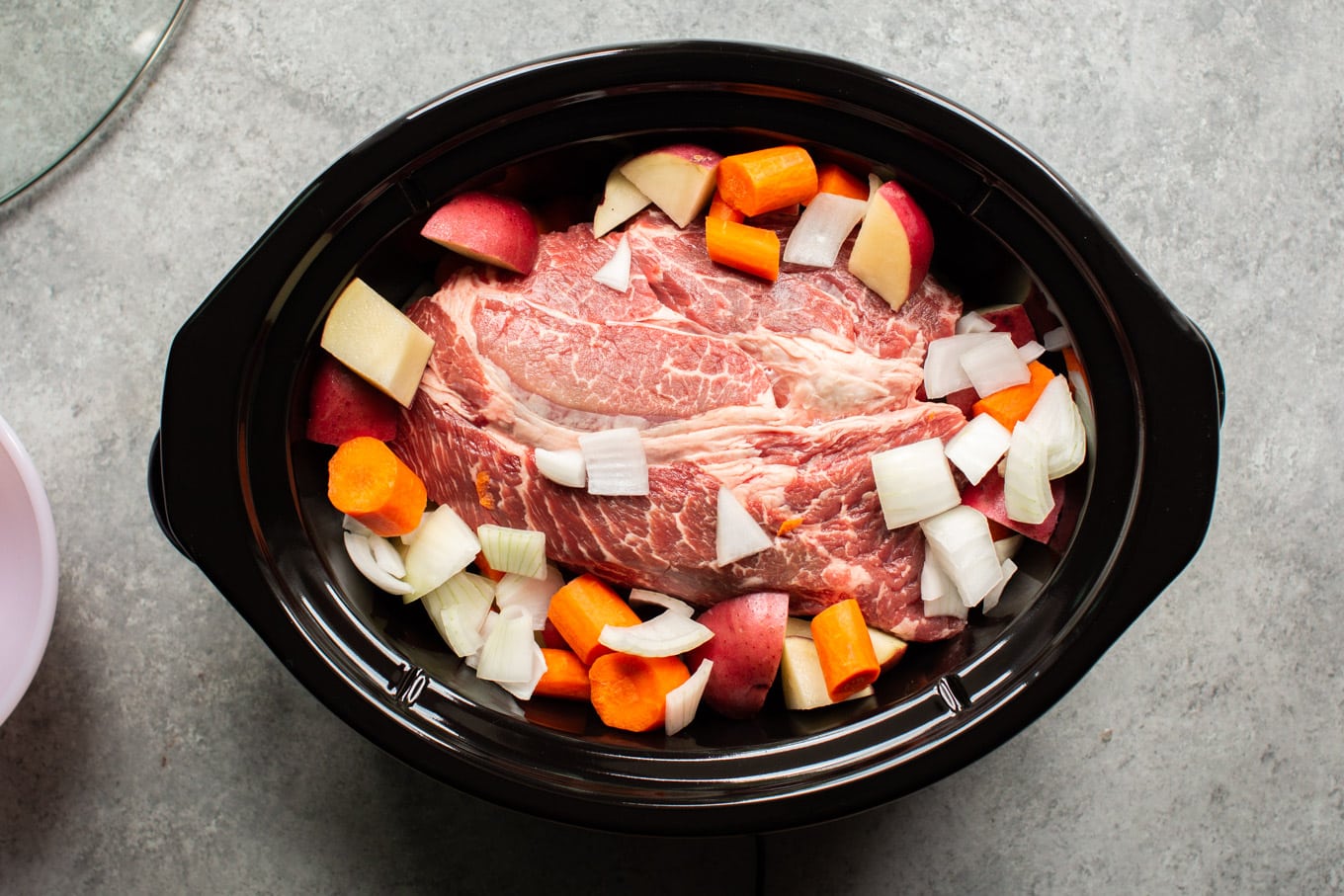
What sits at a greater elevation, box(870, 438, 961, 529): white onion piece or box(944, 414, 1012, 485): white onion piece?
box(944, 414, 1012, 485): white onion piece

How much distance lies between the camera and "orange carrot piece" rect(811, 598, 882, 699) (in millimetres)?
1389

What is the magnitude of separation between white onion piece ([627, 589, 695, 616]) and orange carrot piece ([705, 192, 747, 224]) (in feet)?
1.86

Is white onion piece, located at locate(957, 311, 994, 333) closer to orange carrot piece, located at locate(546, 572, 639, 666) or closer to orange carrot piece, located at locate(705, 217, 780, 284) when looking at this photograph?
orange carrot piece, located at locate(705, 217, 780, 284)

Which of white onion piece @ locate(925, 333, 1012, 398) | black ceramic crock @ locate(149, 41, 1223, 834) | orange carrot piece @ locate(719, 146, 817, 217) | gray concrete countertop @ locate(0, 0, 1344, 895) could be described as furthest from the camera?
gray concrete countertop @ locate(0, 0, 1344, 895)

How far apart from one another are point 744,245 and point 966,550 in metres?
0.55

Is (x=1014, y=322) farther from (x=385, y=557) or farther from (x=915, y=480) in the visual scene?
(x=385, y=557)

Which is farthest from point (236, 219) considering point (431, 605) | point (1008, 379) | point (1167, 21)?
point (1167, 21)

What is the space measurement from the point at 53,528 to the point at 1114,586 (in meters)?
1.60

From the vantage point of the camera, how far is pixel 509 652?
4.76 feet

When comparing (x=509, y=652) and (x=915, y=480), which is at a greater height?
(x=915, y=480)

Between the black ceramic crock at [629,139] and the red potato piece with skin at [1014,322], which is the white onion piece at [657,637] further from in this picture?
the red potato piece with skin at [1014,322]

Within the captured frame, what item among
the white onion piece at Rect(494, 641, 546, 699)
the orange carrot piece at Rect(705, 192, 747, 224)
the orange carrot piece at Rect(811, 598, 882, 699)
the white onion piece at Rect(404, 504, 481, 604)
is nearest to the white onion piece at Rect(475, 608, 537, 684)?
the white onion piece at Rect(494, 641, 546, 699)

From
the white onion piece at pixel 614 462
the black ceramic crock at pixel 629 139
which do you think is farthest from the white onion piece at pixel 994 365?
the white onion piece at pixel 614 462

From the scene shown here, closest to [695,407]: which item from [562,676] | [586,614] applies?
[586,614]
